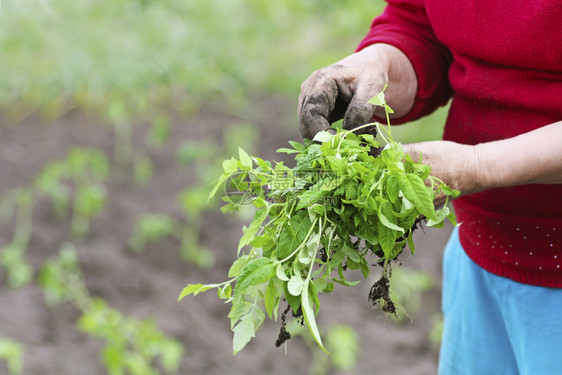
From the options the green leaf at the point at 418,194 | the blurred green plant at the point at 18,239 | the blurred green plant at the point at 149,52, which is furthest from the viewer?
the blurred green plant at the point at 149,52

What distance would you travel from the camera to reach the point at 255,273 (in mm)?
956

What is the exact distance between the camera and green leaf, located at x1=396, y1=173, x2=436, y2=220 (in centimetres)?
93

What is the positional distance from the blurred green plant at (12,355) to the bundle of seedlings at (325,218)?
1203 mm

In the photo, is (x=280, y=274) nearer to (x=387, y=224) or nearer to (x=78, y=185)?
(x=387, y=224)

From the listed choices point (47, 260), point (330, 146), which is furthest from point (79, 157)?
point (330, 146)

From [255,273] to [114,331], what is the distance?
1221mm

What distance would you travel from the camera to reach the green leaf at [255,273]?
0.95 metres

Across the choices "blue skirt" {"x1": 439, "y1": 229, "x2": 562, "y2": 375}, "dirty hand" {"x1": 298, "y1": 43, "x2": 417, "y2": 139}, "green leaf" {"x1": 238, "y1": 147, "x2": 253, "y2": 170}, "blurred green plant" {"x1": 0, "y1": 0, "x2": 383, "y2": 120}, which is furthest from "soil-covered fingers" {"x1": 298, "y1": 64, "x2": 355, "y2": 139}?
"blurred green plant" {"x1": 0, "y1": 0, "x2": 383, "y2": 120}

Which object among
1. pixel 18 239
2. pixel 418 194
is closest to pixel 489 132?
pixel 418 194

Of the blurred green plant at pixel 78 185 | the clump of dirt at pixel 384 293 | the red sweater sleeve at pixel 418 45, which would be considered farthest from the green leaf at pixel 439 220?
the blurred green plant at pixel 78 185

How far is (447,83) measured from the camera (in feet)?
4.78

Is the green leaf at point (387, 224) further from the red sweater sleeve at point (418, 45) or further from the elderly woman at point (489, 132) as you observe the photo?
the red sweater sleeve at point (418, 45)

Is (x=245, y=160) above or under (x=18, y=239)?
above

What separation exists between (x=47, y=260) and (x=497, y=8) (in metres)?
2.08
